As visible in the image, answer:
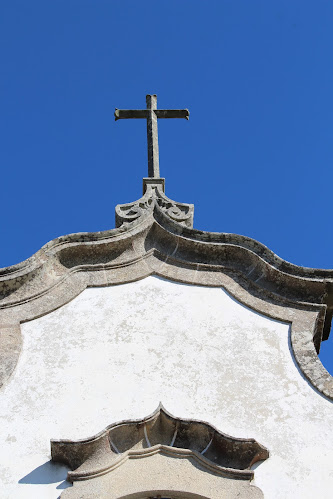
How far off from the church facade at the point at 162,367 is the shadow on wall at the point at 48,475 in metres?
0.01

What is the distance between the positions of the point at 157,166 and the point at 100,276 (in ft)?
6.56

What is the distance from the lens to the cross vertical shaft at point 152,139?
10.3 m

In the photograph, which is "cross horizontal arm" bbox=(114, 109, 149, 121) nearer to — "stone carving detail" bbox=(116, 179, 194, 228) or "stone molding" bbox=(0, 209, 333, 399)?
"stone carving detail" bbox=(116, 179, 194, 228)

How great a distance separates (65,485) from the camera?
6.73m

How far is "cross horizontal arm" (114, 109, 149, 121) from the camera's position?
11.1 meters

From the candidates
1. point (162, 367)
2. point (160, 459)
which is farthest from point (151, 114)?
point (160, 459)

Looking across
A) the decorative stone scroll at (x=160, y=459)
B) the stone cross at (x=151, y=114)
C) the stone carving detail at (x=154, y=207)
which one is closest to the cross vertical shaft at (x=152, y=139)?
the stone cross at (x=151, y=114)

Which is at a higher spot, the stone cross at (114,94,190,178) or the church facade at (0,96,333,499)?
the stone cross at (114,94,190,178)

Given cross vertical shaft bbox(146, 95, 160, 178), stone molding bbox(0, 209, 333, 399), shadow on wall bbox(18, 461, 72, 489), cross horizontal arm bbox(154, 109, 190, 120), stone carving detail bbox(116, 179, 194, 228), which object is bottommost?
shadow on wall bbox(18, 461, 72, 489)

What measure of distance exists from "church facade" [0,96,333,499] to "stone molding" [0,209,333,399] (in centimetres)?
1

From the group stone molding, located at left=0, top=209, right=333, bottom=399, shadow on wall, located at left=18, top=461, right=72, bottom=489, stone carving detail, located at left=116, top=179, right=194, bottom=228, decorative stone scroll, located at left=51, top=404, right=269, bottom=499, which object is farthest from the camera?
stone carving detail, located at left=116, top=179, right=194, bottom=228

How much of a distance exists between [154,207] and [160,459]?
325 centimetres

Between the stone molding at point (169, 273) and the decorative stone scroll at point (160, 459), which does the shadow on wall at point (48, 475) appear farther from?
the stone molding at point (169, 273)

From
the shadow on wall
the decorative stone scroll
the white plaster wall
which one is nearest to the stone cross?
the white plaster wall
